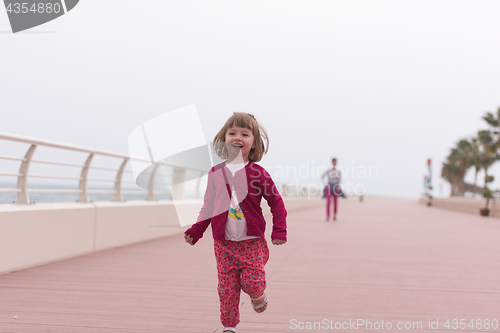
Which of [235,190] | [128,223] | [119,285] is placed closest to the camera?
[235,190]

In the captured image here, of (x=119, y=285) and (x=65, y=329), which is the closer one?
(x=65, y=329)

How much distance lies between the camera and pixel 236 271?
8.96ft

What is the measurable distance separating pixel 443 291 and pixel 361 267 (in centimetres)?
141

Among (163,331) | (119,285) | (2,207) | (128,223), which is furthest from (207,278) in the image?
(128,223)

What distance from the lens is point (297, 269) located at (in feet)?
18.3

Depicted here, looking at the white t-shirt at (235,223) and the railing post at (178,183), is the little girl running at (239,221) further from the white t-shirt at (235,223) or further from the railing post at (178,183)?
the railing post at (178,183)

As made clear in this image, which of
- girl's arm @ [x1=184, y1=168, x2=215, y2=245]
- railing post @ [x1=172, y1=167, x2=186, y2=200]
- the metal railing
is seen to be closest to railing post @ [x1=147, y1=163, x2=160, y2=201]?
the metal railing

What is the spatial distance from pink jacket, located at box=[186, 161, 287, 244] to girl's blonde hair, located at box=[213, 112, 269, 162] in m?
0.09

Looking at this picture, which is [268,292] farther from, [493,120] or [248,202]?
[493,120]

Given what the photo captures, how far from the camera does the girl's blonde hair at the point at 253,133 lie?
2783 millimetres

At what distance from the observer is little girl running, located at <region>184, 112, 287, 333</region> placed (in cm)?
270

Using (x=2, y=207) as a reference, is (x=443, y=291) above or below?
below

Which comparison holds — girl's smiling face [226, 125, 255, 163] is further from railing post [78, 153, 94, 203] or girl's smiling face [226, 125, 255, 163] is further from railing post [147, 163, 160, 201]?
railing post [147, 163, 160, 201]

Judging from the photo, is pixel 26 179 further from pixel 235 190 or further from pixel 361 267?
pixel 361 267
